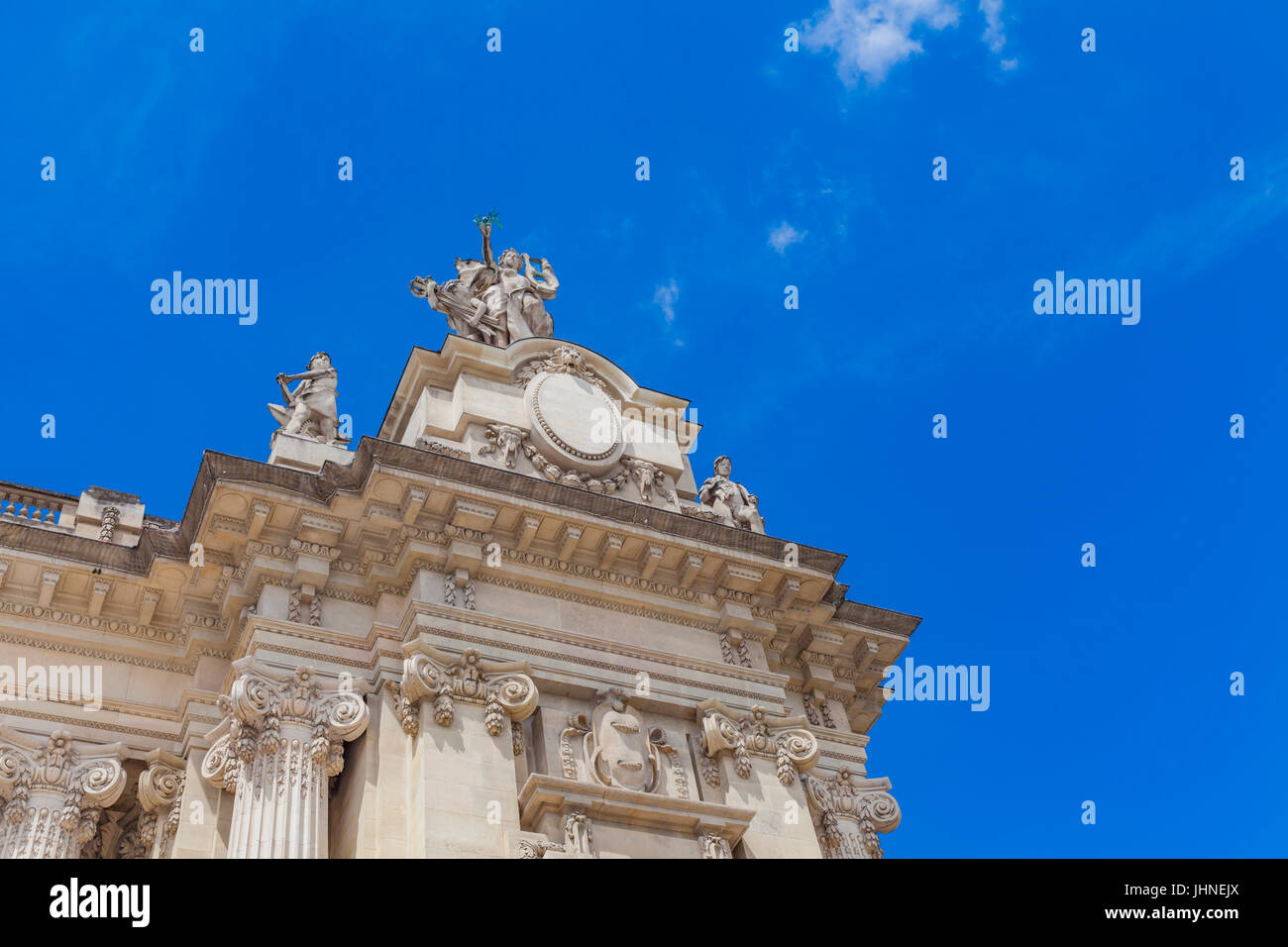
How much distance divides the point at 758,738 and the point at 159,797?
852cm

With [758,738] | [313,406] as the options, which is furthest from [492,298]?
[758,738]

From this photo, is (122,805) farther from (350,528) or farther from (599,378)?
(599,378)

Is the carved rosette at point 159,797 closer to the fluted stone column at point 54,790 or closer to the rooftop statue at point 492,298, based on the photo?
the fluted stone column at point 54,790

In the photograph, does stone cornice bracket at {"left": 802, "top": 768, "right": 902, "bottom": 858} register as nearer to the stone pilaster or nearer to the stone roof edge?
the stone pilaster

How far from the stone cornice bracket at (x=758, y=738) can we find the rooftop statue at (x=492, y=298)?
27.2ft

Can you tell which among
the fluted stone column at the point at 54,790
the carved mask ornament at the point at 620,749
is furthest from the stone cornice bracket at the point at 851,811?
the fluted stone column at the point at 54,790

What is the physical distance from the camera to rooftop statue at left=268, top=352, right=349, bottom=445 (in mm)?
21953

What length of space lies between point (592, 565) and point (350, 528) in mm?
3756

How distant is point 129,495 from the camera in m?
22.0

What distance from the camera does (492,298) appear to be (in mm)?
25719

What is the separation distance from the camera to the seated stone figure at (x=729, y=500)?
77.6 ft

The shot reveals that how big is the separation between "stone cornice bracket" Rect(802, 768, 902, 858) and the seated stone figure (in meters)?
4.50
